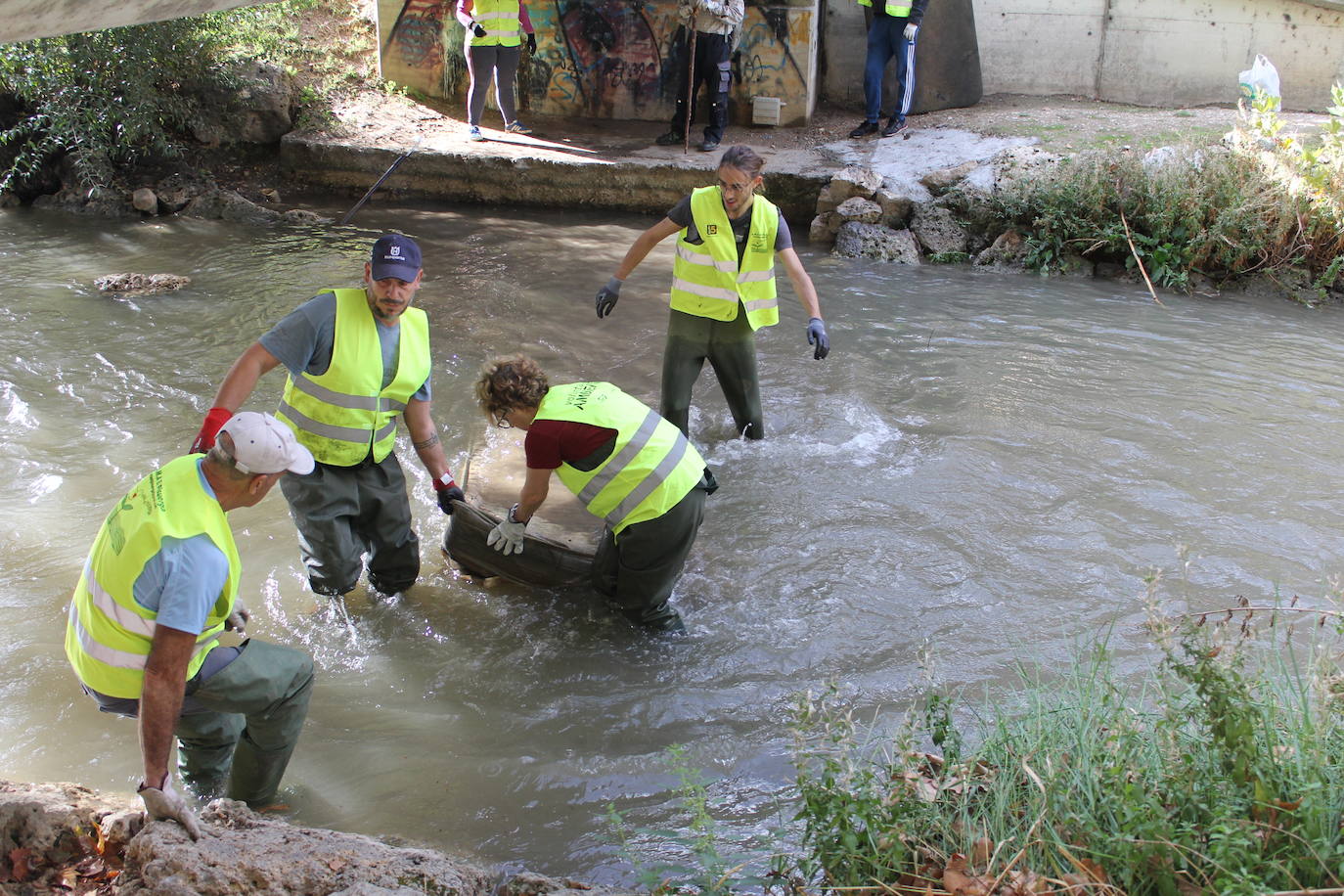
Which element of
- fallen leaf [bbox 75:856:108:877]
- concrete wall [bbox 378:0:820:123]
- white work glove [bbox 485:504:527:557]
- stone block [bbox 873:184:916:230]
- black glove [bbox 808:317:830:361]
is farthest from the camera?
concrete wall [bbox 378:0:820:123]

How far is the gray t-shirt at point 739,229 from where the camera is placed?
547cm

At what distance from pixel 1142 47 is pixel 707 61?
5270 millimetres

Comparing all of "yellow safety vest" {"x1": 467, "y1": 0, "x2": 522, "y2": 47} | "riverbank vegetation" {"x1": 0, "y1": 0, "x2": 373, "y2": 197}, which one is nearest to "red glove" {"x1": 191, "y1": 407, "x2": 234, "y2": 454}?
"riverbank vegetation" {"x1": 0, "y1": 0, "x2": 373, "y2": 197}

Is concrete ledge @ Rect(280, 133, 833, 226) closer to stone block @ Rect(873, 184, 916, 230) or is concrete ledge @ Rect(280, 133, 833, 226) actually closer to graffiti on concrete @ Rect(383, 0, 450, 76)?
stone block @ Rect(873, 184, 916, 230)

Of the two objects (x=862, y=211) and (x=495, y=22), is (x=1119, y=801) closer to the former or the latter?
(x=862, y=211)

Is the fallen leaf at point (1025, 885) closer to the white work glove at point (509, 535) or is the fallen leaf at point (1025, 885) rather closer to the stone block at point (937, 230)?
the white work glove at point (509, 535)

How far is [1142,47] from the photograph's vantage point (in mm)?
12641

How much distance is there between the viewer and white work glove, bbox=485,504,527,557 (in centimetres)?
441

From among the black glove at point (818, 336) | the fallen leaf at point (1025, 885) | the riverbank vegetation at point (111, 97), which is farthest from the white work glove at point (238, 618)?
the riverbank vegetation at point (111, 97)

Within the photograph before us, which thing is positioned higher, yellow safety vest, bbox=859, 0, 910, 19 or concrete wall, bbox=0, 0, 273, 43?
yellow safety vest, bbox=859, 0, 910, 19

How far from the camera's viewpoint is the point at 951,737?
306 cm

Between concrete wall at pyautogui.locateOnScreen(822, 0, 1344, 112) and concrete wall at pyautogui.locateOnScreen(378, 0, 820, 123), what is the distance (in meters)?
1.08

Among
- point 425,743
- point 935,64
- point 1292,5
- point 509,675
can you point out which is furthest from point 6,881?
point 1292,5

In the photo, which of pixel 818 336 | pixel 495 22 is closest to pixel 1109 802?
pixel 818 336
